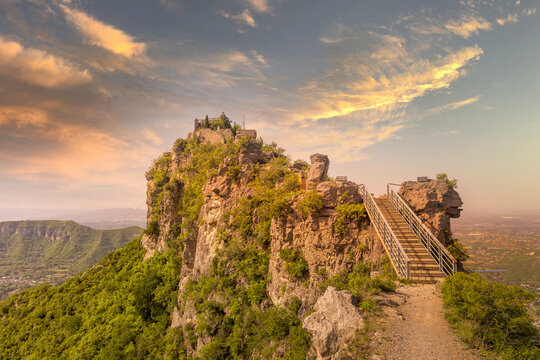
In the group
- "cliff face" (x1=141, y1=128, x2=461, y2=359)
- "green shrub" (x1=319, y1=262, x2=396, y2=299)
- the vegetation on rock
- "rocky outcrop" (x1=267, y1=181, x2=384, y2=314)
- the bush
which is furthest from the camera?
the vegetation on rock

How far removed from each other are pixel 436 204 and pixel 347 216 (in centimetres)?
602

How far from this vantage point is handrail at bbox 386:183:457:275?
13.1m

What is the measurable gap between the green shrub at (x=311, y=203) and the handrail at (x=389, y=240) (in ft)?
10.8

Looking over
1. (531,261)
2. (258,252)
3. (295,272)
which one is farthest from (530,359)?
(531,261)

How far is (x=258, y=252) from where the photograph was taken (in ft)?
72.9

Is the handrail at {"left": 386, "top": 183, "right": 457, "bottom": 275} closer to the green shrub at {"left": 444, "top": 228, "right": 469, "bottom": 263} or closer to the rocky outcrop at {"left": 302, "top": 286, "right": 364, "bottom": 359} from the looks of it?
the green shrub at {"left": 444, "top": 228, "right": 469, "bottom": 263}

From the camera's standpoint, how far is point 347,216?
16891mm

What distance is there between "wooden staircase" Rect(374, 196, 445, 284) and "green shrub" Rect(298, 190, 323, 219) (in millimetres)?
4782

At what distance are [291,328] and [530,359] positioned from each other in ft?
37.0

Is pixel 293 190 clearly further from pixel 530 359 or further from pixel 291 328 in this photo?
pixel 530 359

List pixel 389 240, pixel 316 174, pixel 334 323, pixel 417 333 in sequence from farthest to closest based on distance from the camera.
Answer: pixel 316 174 < pixel 389 240 < pixel 334 323 < pixel 417 333

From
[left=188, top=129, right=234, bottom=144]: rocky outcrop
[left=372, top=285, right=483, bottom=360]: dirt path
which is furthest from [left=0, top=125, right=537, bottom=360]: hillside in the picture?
[left=188, top=129, right=234, bottom=144]: rocky outcrop

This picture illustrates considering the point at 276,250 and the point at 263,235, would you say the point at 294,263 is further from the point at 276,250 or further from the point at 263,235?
the point at 263,235

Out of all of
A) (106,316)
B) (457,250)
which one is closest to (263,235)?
(457,250)
